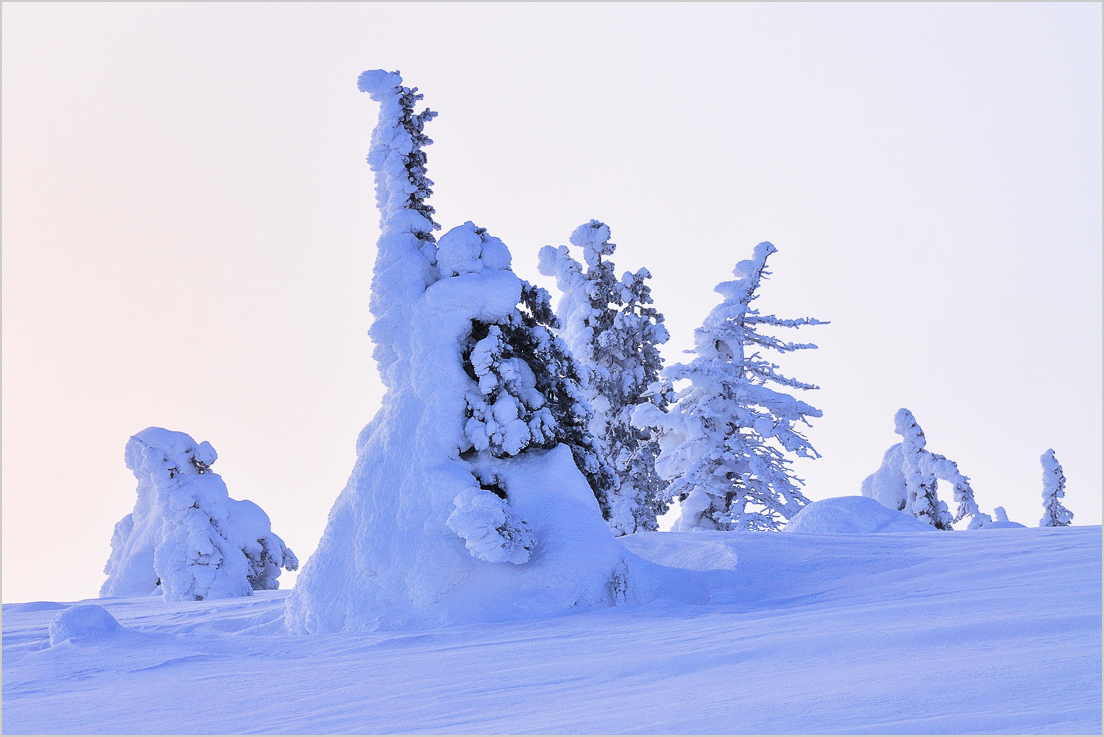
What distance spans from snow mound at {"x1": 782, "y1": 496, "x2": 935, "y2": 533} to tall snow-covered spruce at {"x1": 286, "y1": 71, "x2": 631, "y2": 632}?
20.2ft

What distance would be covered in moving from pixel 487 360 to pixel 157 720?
A: 6.27m

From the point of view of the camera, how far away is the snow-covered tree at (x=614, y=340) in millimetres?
27109

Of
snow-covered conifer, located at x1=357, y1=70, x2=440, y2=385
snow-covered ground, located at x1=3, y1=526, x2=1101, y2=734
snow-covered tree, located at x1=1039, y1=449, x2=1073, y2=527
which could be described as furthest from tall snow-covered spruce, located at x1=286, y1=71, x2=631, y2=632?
snow-covered tree, located at x1=1039, y1=449, x2=1073, y2=527

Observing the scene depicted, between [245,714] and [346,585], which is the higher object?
[346,585]

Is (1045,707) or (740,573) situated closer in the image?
(1045,707)

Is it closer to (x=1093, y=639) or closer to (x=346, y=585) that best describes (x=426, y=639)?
(x=346, y=585)

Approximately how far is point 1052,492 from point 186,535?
2836 cm

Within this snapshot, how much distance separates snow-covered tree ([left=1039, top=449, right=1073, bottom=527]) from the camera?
31938 mm

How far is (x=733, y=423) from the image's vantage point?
76.0 feet

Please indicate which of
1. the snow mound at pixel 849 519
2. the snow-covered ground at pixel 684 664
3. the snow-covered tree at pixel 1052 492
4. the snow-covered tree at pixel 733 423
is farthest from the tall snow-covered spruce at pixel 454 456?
the snow-covered tree at pixel 1052 492

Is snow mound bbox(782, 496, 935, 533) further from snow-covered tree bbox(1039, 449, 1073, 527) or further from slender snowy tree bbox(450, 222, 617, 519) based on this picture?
snow-covered tree bbox(1039, 449, 1073, 527)

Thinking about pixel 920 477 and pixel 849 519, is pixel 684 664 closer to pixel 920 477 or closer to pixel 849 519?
pixel 849 519

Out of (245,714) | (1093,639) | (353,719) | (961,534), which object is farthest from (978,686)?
(961,534)

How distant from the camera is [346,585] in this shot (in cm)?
1113
